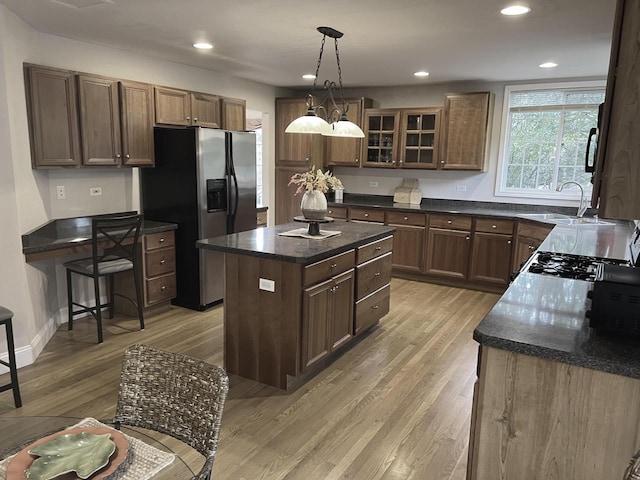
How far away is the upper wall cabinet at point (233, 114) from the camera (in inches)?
200

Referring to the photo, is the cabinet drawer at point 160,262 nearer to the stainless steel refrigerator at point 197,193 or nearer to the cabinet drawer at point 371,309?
the stainless steel refrigerator at point 197,193

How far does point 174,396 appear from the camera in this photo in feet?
5.11

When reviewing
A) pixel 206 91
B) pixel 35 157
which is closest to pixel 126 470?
pixel 35 157

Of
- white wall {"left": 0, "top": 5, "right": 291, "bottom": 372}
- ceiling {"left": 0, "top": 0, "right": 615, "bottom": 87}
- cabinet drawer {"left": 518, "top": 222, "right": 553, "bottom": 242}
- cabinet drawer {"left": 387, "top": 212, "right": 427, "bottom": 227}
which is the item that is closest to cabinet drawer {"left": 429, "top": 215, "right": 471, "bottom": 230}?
cabinet drawer {"left": 387, "top": 212, "right": 427, "bottom": 227}

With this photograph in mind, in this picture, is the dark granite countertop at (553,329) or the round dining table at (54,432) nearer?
the round dining table at (54,432)

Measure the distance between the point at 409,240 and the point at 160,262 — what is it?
300 centimetres

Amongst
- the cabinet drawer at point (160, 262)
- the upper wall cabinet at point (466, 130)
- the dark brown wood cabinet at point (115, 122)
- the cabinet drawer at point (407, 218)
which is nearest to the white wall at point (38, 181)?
the dark brown wood cabinet at point (115, 122)

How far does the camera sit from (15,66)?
321 cm

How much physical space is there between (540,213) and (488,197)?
653mm

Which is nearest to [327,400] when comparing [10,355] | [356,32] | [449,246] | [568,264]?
Result: [568,264]

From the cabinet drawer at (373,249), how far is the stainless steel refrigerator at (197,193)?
5.28 ft

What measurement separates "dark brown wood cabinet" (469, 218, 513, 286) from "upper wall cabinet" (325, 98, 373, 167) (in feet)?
6.20

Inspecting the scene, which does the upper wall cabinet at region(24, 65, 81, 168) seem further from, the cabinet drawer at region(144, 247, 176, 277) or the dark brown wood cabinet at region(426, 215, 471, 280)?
the dark brown wood cabinet at region(426, 215, 471, 280)

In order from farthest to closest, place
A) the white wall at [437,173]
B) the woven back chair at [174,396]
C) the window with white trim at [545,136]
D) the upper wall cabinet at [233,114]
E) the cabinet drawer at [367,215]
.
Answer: the cabinet drawer at [367,215], the white wall at [437,173], the window with white trim at [545,136], the upper wall cabinet at [233,114], the woven back chair at [174,396]
